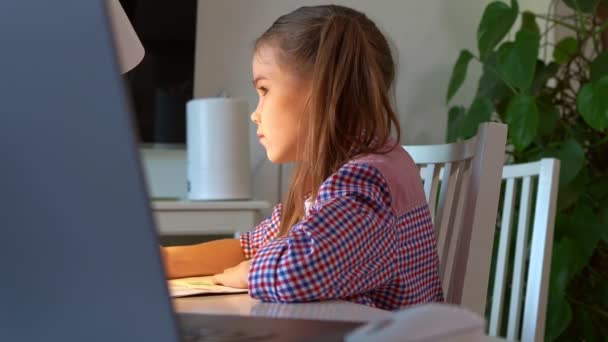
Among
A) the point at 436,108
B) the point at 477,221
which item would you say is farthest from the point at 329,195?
the point at 436,108

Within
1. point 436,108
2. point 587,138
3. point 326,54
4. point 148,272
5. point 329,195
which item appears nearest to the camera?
point 148,272

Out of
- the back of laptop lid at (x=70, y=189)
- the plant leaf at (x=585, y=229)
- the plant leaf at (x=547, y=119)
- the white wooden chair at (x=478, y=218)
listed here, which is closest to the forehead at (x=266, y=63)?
the white wooden chair at (x=478, y=218)

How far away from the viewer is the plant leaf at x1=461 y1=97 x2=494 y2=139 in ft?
8.34

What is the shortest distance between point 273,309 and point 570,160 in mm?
1914

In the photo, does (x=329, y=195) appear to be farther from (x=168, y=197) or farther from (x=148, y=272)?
(x=168, y=197)

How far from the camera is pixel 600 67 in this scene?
254 cm

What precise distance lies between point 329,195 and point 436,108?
93.4 inches

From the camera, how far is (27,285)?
0.29 m

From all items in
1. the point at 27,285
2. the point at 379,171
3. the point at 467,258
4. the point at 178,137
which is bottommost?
the point at 178,137

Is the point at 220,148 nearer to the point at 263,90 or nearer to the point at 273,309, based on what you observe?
the point at 263,90

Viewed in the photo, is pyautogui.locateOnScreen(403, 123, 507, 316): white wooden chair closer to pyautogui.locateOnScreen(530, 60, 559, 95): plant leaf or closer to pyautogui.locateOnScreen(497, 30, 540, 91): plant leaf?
pyautogui.locateOnScreen(497, 30, 540, 91): plant leaf

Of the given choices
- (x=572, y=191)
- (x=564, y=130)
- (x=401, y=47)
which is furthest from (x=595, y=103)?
(x=401, y=47)

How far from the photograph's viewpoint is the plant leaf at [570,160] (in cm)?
234

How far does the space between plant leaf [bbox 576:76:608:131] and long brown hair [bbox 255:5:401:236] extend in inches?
52.9
